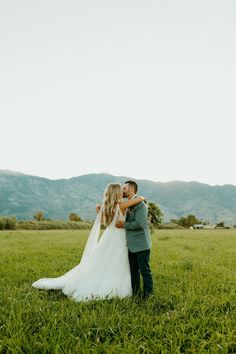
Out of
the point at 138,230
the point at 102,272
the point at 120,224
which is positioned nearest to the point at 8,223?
the point at 102,272

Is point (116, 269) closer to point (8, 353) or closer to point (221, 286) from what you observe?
point (221, 286)

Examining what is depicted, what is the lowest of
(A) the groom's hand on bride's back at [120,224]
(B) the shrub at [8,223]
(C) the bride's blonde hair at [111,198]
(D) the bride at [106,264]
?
(B) the shrub at [8,223]

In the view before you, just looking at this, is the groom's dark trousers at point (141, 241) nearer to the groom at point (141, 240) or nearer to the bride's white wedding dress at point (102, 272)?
the groom at point (141, 240)

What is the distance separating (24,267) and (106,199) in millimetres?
4744

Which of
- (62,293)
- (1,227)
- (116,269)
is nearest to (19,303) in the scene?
(62,293)

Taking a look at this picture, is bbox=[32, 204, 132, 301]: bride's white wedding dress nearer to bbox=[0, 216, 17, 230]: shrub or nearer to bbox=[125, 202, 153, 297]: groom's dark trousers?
bbox=[125, 202, 153, 297]: groom's dark trousers

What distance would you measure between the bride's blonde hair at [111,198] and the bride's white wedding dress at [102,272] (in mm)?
113

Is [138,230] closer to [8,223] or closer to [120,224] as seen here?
[120,224]

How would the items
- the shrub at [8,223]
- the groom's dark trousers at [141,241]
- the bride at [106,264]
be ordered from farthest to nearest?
1. the shrub at [8,223]
2. the bride at [106,264]
3. the groom's dark trousers at [141,241]

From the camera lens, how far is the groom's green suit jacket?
6598mm

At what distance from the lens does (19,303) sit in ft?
18.3

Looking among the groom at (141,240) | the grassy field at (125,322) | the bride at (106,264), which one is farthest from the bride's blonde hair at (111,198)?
the grassy field at (125,322)

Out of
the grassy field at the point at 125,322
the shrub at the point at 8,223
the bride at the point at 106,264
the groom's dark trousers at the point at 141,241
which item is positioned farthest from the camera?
the shrub at the point at 8,223

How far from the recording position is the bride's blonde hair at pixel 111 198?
275 inches
